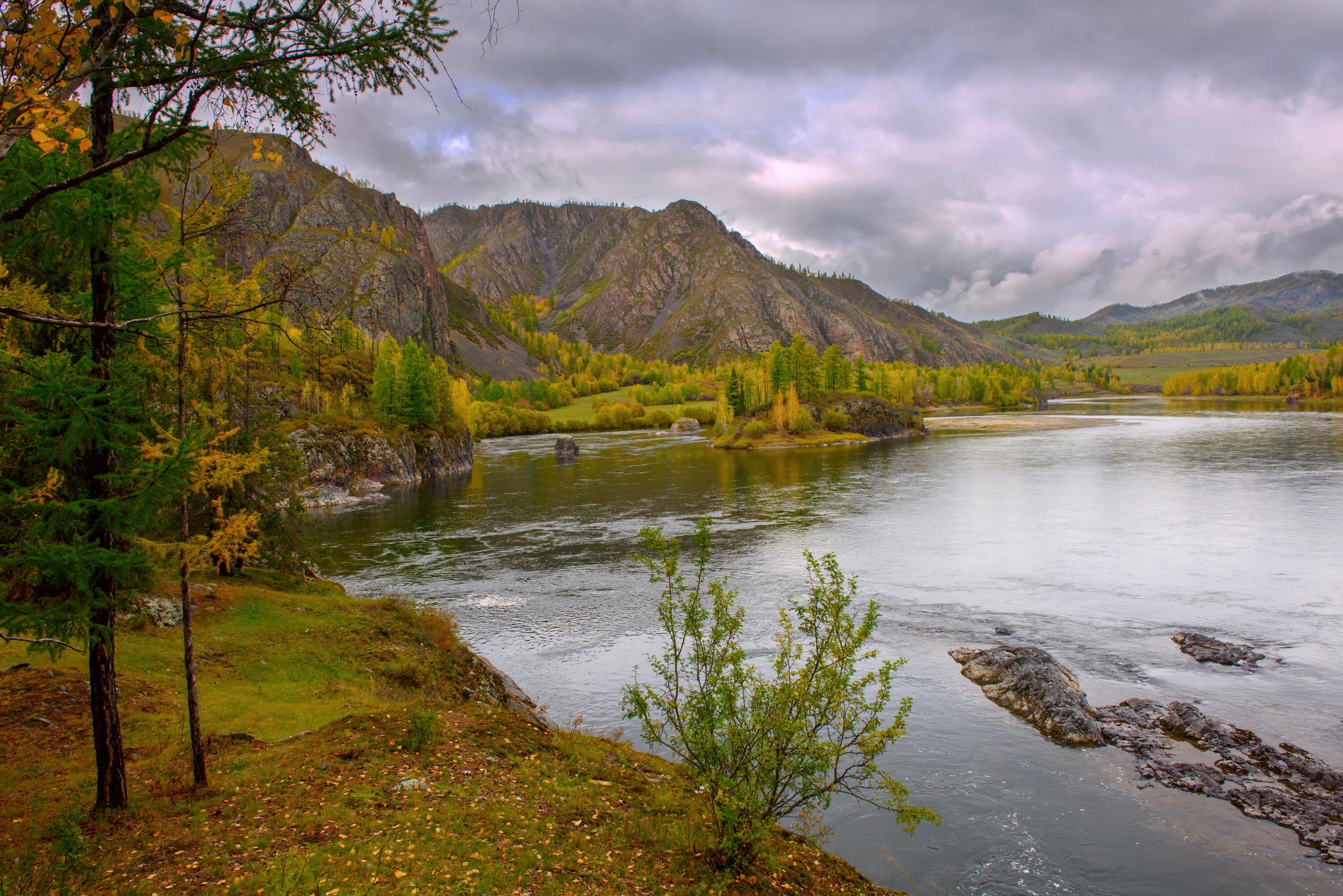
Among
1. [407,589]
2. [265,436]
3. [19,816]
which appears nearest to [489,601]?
[407,589]

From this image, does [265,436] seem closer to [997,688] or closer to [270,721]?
[270,721]

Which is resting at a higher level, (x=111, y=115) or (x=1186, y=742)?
(x=111, y=115)

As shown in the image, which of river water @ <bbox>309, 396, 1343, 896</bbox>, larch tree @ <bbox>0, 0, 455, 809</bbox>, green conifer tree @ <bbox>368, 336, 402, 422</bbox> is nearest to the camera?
larch tree @ <bbox>0, 0, 455, 809</bbox>

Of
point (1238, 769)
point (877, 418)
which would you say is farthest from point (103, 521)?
point (877, 418)

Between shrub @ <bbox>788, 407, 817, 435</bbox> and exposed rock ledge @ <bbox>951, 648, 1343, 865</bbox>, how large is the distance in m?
104

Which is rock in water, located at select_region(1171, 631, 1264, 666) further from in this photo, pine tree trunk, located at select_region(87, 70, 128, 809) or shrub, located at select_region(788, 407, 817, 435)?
shrub, located at select_region(788, 407, 817, 435)

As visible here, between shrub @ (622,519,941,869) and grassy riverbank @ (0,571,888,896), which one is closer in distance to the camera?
grassy riverbank @ (0,571,888,896)

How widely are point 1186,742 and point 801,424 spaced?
111538 mm

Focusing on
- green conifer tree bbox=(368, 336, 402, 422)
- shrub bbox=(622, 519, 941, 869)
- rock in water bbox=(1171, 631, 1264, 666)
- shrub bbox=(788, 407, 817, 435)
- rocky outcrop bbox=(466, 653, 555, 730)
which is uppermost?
green conifer tree bbox=(368, 336, 402, 422)

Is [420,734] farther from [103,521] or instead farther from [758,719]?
[103,521]

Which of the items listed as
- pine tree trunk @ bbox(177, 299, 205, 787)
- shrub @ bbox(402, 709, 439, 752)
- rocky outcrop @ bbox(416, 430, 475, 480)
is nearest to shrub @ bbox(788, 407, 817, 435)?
rocky outcrop @ bbox(416, 430, 475, 480)

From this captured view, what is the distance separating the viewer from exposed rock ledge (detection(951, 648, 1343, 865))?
16828 mm

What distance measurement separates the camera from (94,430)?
880cm

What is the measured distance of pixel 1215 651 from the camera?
26.9 m
